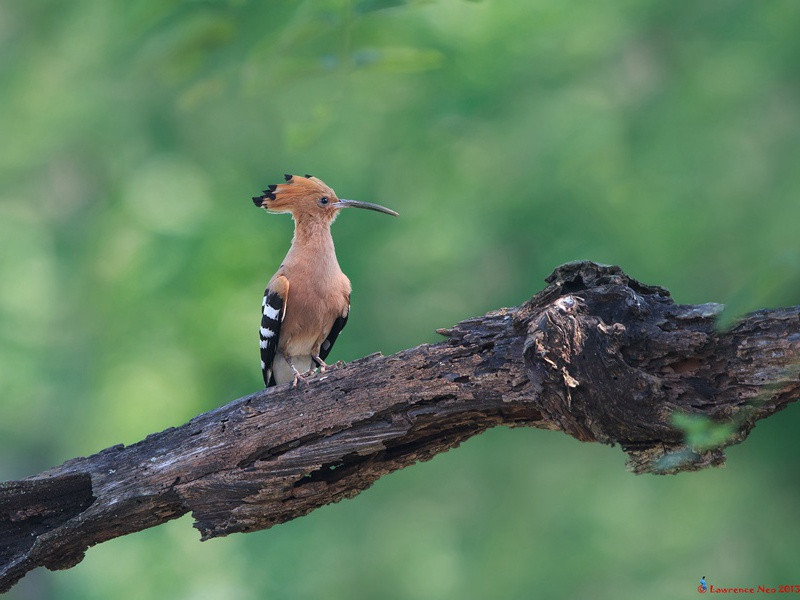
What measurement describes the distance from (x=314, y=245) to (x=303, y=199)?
25cm

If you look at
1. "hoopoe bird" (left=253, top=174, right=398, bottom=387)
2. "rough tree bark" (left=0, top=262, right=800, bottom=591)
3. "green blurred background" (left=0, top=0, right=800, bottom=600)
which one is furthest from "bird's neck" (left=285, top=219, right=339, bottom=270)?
"rough tree bark" (left=0, top=262, right=800, bottom=591)

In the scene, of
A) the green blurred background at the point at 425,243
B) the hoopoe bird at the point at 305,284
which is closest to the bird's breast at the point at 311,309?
the hoopoe bird at the point at 305,284

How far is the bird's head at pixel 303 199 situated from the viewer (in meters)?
5.22

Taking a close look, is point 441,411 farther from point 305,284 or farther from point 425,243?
point 425,243

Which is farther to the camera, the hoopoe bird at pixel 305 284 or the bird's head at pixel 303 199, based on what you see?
the bird's head at pixel 303 199

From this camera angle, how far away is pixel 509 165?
6.95 meters

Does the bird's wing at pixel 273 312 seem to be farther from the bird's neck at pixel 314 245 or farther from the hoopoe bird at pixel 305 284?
the bird's neck at pixel 314 245

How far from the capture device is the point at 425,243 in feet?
23.3

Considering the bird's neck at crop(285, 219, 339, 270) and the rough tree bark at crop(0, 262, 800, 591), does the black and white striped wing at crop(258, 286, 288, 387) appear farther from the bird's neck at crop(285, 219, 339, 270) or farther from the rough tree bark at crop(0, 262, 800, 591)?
the rough tree bark at crop(0, 262, 800, 591)

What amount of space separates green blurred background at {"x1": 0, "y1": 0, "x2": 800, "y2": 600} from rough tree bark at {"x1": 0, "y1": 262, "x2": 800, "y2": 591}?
51.9 inches

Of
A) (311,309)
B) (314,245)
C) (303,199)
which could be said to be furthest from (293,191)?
(311,309)

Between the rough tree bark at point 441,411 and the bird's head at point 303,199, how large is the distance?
1609mm

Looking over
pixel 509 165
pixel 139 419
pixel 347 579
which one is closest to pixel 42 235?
pixel 139 419

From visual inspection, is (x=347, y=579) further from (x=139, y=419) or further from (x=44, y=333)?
(x=44, y=333)
